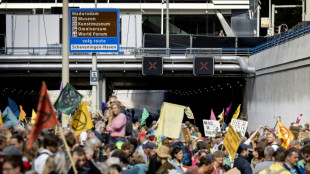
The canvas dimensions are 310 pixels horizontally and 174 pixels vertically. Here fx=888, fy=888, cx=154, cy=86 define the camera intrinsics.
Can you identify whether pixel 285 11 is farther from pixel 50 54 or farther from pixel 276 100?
pixel 276 100

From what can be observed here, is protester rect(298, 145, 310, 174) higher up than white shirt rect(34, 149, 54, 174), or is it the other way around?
white shirt rect(34, 149, 54, 174)

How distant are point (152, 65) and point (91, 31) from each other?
19.6 meters

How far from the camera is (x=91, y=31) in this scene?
25906mm

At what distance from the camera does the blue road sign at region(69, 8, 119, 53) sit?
2569cm

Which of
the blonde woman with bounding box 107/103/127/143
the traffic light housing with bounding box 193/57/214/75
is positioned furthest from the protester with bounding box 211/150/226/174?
the traffic light housing with bounding box 193/57/214/75

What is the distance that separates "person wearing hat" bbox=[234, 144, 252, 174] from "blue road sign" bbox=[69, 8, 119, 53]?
12.0 meters

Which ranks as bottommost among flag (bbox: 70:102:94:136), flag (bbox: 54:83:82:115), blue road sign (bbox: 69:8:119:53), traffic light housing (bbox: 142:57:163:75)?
flag (bbox: 70:102:94:136)

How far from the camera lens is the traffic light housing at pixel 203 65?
4478 cm

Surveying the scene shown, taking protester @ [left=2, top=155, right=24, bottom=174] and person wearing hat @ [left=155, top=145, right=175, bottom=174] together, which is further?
person wearing hat @ [left=155, top=145, right=175, bottom=174]

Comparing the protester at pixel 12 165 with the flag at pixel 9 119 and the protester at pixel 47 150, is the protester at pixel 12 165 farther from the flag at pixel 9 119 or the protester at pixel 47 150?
the flag at pixel 9 119

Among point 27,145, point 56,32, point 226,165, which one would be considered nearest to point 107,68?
point 56,32

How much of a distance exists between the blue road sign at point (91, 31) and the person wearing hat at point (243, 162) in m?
12.0

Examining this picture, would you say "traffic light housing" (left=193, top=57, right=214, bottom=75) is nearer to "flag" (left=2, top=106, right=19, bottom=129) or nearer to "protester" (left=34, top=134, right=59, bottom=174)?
"flag" (left=2, top=106, right=19, bottom=129)

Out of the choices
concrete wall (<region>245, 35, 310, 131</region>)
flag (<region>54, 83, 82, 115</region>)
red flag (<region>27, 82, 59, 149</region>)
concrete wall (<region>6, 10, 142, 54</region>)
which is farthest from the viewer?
concrete wall (<region>6, 10, 142, 54</region>)
